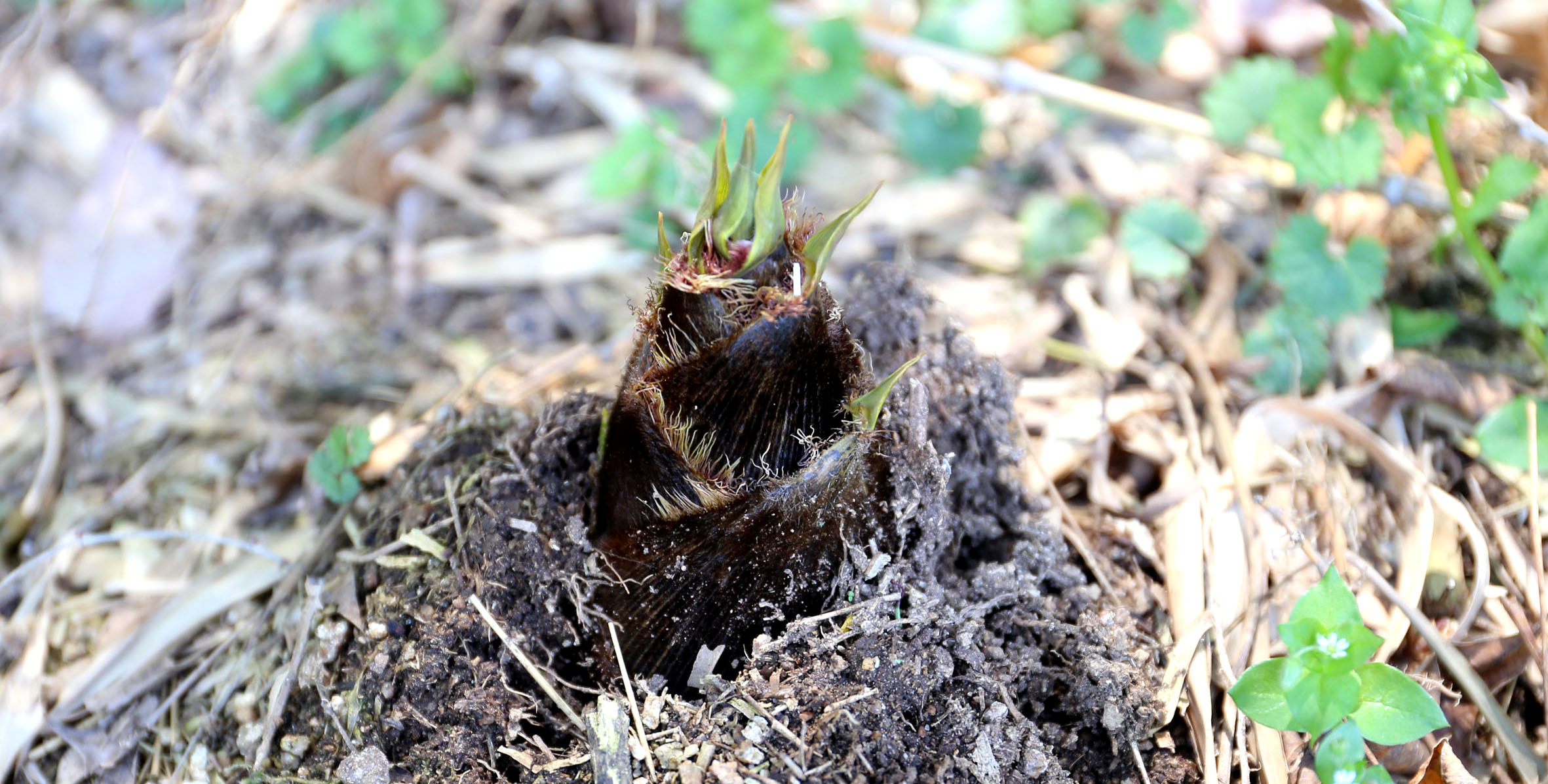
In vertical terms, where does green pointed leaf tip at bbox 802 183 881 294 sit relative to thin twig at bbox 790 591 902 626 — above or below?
above

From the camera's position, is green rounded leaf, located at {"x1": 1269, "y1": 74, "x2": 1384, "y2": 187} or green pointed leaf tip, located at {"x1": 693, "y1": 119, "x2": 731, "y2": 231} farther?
green rounded leaf, located at {"x1": 1269, "y1": 74, "x2": 1384, "y2": 187}

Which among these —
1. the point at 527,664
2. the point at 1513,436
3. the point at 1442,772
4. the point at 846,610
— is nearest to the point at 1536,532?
the point at 1513,436

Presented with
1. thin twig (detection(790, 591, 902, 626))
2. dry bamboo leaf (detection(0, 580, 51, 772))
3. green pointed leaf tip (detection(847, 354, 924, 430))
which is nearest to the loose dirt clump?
thin twig (detection(790, 591, 902, 626))

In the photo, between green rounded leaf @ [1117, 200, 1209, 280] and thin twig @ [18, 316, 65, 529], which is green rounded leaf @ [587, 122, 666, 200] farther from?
thin twig @ [18, 316, 65, 529]

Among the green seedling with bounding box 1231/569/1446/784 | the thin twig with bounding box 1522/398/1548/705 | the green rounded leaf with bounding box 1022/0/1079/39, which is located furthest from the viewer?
the green rounded leaf with bounding box 1022/0/1079/39

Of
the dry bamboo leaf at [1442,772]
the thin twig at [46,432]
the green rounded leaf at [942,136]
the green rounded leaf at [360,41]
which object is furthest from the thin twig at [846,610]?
the green rounded leaf at [360,41]

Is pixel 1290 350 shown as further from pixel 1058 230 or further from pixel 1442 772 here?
pixel 1442 772
